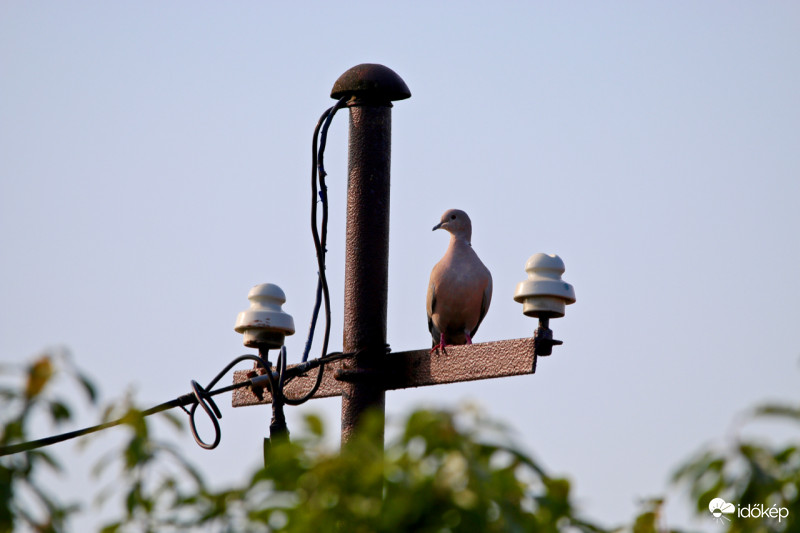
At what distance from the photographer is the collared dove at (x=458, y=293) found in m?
7.84

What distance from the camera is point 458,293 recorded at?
7.86 m

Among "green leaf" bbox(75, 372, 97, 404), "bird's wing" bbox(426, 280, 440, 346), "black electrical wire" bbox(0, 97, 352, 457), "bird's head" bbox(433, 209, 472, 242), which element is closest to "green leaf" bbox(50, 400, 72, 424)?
"green leaf" bbox(75, 372, 97, 404)

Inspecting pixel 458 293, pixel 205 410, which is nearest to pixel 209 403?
pixel 205 410

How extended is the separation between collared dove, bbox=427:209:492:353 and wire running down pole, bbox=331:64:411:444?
7.54ft

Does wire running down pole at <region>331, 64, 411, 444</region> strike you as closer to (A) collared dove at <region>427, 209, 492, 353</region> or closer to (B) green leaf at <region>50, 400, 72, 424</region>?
(A) collared dove at <region>427, 209, 492, 353</region>

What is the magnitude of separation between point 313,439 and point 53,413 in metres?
0.42

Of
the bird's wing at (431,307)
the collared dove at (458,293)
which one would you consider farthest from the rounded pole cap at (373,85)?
the bird's wing at (431,307)

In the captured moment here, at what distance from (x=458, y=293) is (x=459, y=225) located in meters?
0.76

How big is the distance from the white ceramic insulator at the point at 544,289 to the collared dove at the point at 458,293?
2591 mm

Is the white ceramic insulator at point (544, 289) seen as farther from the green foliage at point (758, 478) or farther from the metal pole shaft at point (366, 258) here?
the green foliage at point (758, 478)

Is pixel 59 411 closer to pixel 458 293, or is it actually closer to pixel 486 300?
pixel 458 293

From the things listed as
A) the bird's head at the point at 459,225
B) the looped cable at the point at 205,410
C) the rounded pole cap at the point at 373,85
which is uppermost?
the rounded pole cap at the point at 373,85

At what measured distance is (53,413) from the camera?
75.3 inches

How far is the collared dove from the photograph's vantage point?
784 cm
